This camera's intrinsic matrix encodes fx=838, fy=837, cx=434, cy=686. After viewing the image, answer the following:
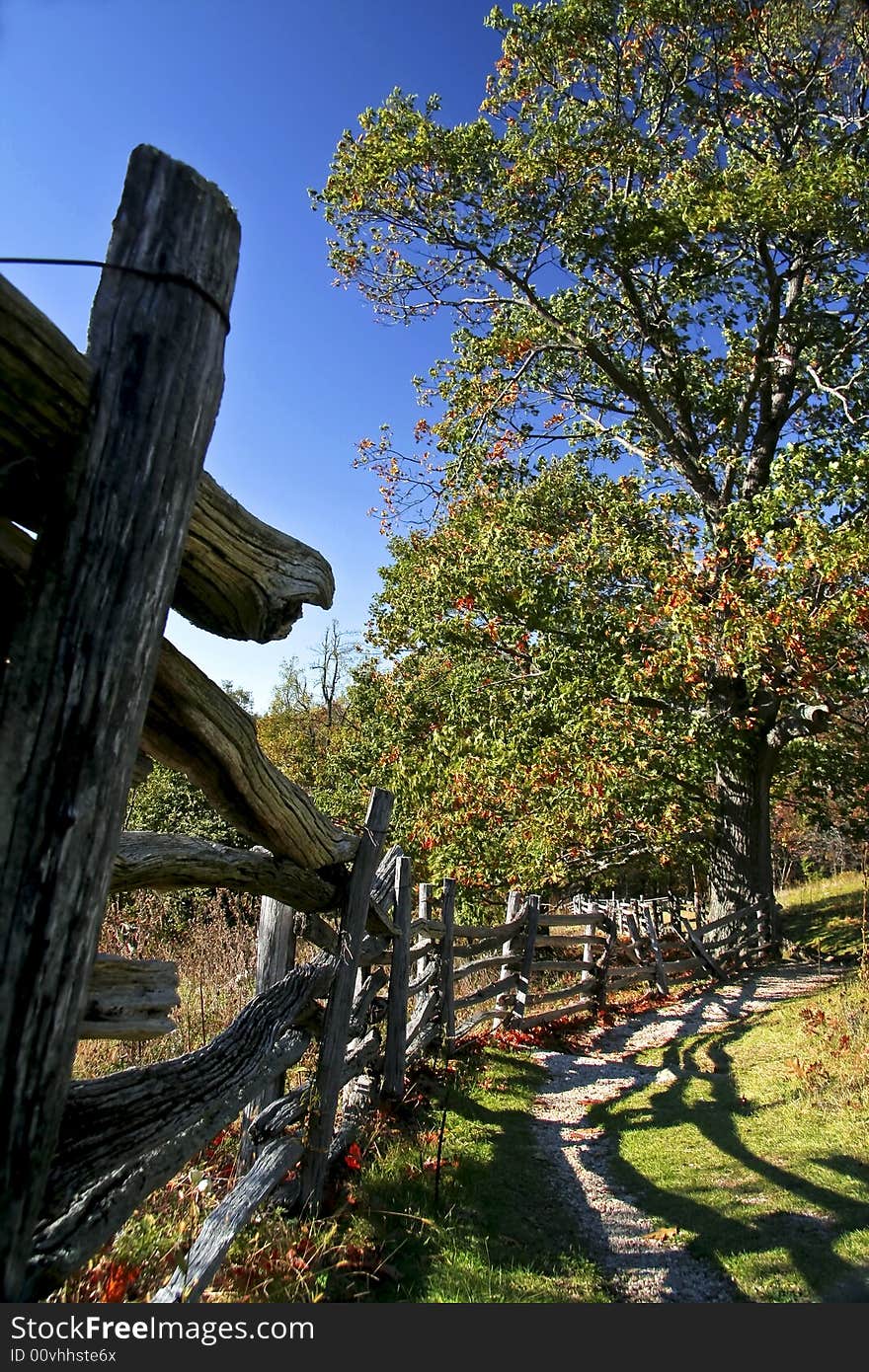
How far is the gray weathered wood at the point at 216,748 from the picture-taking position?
7.14 feet

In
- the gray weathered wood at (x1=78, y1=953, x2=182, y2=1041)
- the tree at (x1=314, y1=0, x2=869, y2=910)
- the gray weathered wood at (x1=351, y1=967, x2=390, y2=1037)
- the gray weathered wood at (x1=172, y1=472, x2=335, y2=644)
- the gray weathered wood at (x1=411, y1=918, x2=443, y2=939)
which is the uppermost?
the tree at (x1=314, y1=0, x2=869, y2=910)

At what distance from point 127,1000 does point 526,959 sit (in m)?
10.1

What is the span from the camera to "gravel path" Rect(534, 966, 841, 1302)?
458 centimetres

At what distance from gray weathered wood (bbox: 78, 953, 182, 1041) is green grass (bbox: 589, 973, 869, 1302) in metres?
3.77

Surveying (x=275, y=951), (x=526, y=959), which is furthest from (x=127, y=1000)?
(x=526, y=959)

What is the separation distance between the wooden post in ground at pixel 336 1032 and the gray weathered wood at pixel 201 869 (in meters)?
0.41

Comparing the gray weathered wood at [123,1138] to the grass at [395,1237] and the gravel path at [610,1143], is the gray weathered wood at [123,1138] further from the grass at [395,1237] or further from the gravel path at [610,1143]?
the gravel path at [610,1143]

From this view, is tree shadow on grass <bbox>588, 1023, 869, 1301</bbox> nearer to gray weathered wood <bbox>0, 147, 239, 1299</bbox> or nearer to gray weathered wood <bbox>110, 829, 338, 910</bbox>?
gray weathered wood <bbox>110, 829, 338, 910</bbox>

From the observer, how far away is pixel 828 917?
779 inches

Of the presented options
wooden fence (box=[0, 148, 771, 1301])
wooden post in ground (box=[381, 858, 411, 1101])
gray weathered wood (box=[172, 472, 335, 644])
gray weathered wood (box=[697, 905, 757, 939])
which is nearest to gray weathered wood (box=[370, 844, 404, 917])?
wooden post in ground (box=[381, 858, 411, 1101])

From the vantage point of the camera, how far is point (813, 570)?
37.1 ft

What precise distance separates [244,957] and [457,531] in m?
9.70

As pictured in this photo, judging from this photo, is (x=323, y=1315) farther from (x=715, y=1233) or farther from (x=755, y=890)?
(x=755, y=890)

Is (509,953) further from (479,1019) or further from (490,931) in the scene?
(479,1019)
